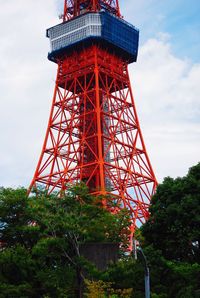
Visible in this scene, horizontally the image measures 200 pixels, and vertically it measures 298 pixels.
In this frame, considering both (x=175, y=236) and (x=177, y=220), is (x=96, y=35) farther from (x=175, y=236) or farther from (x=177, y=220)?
(x=175, y=236)

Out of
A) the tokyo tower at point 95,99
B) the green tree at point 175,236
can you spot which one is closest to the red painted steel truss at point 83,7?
the tokyo tower at point 95,99

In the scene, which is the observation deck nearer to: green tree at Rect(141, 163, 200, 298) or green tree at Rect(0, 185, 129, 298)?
green tree at Rect(141, 163, 200, 298)

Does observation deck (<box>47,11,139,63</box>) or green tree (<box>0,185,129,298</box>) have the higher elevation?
observation deck (<box>47,11,139,63</box>)

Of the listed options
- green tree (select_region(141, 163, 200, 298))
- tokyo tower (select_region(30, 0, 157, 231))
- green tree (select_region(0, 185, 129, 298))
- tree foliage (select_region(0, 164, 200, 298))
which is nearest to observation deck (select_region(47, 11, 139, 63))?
tokyo tower (select_region(30, 0, 157, 231))

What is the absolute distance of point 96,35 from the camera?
183ft

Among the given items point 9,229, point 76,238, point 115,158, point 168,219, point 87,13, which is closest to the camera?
point 76,238

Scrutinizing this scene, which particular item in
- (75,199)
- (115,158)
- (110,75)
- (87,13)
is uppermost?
(87,13)

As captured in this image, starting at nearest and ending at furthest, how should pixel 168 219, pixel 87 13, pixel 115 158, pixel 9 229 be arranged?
pixel 9 229 → pixel 168 219 → pixel 115 158 → pixel 87 13

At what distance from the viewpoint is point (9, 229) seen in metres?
30.6

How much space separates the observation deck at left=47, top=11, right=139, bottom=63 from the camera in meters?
56.0

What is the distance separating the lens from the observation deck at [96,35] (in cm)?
5597

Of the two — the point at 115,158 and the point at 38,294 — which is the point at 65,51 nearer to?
the point at 115,158

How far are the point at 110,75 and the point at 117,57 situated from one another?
3.34m

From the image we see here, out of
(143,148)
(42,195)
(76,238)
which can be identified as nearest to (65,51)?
(143,148)
